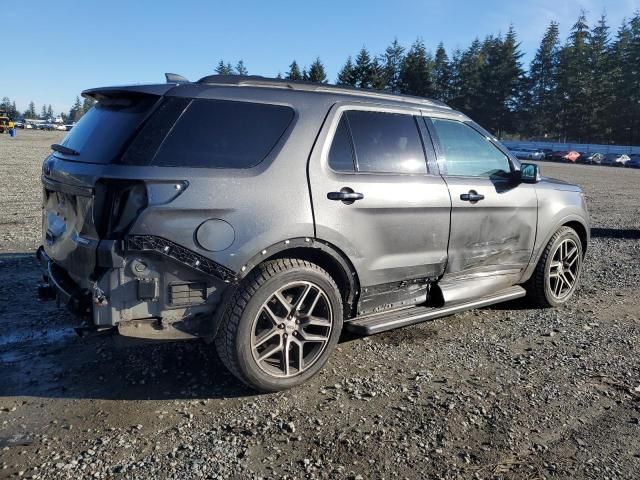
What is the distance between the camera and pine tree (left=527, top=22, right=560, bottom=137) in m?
81.6

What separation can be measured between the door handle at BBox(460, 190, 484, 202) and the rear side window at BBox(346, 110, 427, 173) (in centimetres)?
41

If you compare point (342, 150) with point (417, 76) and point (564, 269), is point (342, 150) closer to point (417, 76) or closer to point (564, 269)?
point (564, 269)

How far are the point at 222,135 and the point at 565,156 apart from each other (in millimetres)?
60905

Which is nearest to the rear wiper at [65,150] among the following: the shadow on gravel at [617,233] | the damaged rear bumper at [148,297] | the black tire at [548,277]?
the damaged rear bumper at [148,297]

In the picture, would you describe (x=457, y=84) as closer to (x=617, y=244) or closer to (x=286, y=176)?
(x=617, y=244)

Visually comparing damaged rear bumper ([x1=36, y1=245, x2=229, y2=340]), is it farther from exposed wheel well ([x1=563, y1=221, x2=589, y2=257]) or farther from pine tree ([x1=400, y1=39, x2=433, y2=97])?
pine tree ([x1=400, y1=39, x2=433, y2=97])

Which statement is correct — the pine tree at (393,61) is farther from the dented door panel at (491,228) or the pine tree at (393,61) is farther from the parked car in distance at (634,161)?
the dented door panel at (491,228)

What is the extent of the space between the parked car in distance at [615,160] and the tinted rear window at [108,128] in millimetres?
58704

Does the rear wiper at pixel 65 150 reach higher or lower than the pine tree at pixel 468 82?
lower

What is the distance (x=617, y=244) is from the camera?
9297mm

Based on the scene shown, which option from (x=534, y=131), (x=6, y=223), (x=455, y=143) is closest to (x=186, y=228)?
(x=455, y=143)

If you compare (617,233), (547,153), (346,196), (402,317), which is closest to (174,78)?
(346,196)

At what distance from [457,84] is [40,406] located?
292 feet

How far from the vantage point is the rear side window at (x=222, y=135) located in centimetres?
331
